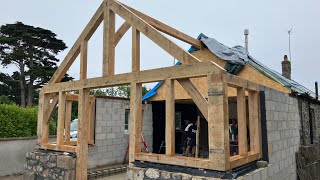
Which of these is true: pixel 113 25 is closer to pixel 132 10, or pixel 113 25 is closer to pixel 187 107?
pixel 132 10

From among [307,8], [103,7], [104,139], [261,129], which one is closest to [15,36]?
[104,139]

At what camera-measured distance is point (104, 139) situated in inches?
384

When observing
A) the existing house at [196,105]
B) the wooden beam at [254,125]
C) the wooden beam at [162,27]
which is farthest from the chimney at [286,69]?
the wooden beam at [254,125]

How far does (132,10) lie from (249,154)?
12.4ft

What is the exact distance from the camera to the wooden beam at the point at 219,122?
13.0ft

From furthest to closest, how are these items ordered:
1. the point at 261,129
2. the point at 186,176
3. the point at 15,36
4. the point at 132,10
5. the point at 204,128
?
the point at 15,36 < the point at 204,128 < the point at 132,10 < the point at 261,129 < the point at 186,176

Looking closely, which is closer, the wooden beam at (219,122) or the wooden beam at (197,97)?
the wooden beam at (219,122)

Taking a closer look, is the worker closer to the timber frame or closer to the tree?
the timber frame

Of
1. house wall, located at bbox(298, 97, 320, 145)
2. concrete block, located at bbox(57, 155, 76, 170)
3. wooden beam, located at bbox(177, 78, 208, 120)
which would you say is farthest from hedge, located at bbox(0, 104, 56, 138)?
house wall, located at bbox(298, 97, 320, 145)

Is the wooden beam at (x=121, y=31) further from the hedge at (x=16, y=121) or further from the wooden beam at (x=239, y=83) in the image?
the hedge at (x=16, y=121)

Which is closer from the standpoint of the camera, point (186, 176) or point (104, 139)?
point (186, 176)

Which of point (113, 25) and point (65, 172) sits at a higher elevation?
point (113, 25)

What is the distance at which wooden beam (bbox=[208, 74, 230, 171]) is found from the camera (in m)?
3.97

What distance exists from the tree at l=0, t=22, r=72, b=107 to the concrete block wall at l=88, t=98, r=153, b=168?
534 inches
